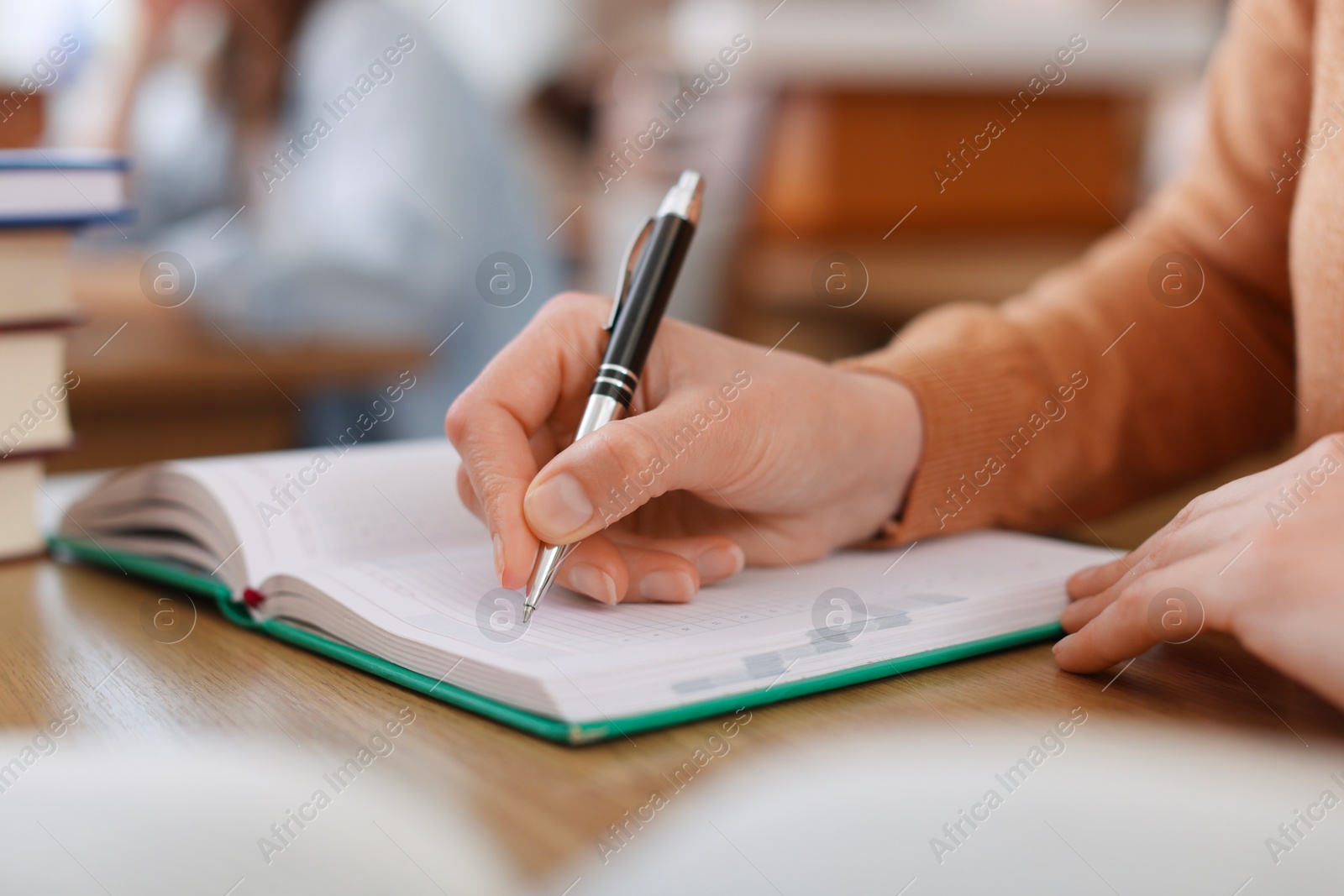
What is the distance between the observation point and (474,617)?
0.62 metres

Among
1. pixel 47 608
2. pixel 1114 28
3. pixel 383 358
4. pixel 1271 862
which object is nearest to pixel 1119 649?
pixel 1271 862

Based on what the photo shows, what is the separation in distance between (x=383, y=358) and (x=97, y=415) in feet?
1.89

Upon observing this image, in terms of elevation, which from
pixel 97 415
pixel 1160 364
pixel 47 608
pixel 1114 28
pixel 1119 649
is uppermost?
pixel 1114 28

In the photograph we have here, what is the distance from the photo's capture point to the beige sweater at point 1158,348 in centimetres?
82

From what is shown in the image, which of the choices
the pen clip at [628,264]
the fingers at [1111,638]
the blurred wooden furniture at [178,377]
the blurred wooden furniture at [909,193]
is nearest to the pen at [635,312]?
the pen clip at [628,264]

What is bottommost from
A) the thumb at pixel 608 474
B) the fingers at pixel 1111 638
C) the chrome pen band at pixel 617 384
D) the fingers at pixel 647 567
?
the fingers at pixel 647 567

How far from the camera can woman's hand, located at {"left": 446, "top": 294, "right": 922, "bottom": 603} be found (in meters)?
0.62

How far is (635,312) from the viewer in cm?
69

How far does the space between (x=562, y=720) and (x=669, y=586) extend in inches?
6.8

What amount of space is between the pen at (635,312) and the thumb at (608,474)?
0.02 m

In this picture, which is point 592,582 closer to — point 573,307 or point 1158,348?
point 573,307

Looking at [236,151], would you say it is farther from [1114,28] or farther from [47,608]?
[1114,28]

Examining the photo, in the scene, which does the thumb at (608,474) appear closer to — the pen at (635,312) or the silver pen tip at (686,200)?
the pen at (635,312)

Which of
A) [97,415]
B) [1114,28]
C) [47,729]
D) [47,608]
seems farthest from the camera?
[1114,28]
